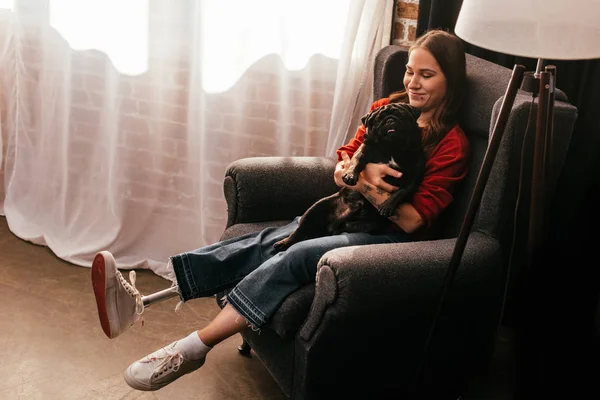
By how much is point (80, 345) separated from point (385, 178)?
1.17 meters

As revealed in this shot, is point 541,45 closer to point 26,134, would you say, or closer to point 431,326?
point 431,326

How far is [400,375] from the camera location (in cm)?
195

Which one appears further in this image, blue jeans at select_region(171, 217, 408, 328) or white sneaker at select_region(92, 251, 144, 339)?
white sneaker at select_region(92, 251, 144, 339)

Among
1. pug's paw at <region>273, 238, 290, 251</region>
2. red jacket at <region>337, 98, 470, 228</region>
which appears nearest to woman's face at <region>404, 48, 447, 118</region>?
red jacket at <region>337, 98, 470, 228</region>

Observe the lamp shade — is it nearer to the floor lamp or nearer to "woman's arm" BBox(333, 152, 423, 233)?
the floor lamp

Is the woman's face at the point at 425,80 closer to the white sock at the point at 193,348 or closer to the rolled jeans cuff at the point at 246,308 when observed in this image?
the rolled jeans cuff at the point at 246,308

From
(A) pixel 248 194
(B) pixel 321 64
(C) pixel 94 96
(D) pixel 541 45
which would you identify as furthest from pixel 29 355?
(D) pixel 541 45

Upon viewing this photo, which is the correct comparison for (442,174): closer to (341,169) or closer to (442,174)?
(442,174)

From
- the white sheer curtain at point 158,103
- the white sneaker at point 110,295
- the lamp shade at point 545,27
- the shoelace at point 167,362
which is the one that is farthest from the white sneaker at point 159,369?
the lamp shade at point 545,27

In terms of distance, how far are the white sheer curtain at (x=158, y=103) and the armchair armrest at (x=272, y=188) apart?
1.18 ft

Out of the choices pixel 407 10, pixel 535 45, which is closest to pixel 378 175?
pixel 535 45

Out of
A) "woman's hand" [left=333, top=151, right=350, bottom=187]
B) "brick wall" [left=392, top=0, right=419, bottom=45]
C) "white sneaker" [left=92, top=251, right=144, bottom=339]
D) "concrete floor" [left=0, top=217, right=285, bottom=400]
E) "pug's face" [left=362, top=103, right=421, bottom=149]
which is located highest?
"brick wall" [left=392, top=0, right=419, bottom=45]

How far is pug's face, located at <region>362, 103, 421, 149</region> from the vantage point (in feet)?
6.65

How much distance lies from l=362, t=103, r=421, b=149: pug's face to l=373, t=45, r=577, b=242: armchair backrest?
0.21 metres
